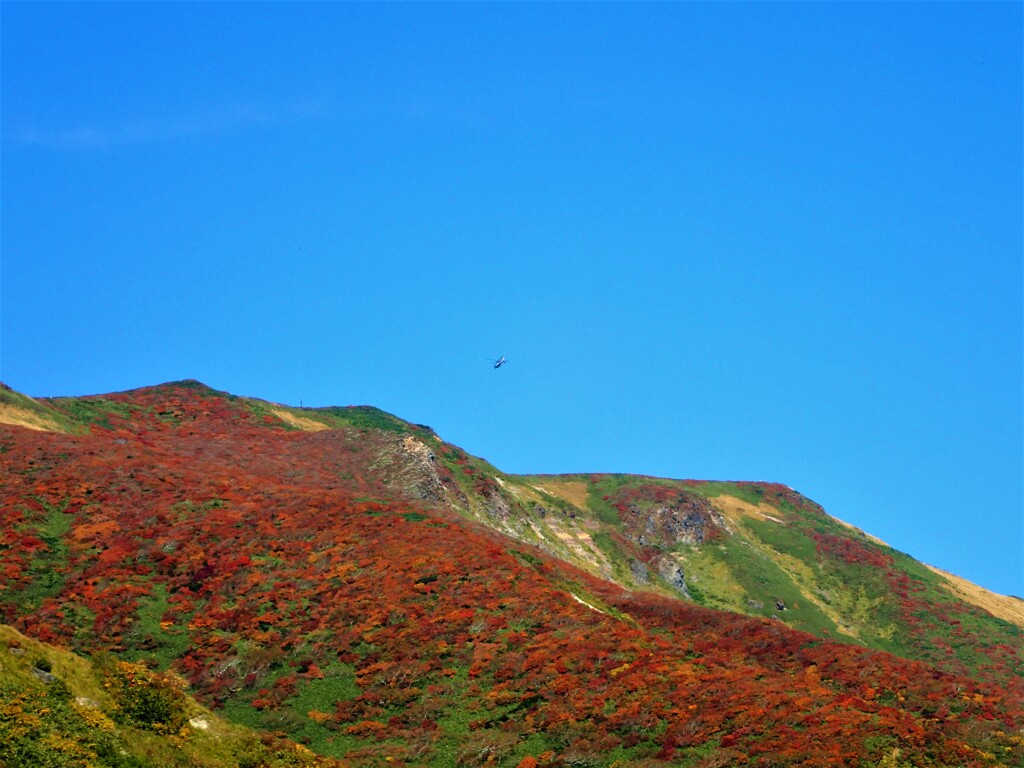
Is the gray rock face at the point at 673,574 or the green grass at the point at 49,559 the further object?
the gray rock face at the point at 673,574

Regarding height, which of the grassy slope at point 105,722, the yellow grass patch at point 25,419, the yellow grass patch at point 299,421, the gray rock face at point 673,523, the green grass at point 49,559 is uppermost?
the gray rock face at point 673,523

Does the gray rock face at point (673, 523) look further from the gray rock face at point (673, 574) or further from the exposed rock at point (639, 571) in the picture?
the exposed rock at point (639, 571)

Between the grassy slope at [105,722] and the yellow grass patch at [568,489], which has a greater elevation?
the yellow grass patch at [568,489]

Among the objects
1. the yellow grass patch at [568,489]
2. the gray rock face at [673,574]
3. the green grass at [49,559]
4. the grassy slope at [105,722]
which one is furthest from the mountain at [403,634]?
the yellow grass patch at [568,489]

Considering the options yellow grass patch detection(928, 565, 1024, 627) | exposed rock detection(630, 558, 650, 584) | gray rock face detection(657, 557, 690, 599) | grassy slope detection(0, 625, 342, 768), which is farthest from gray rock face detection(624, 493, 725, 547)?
grassy slope detection(0, 625, 342, 768)

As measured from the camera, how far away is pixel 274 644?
56.2 meters

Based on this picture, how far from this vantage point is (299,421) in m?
129

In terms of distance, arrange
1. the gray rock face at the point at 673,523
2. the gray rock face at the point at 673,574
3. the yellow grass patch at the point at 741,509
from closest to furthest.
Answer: the gray rock face at the point at 673,574
the gray rock face at the point at 673,523
the yellow grass patch at the point at 741,509

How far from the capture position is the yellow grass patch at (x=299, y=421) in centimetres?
12688

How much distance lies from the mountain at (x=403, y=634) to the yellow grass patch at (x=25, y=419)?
0.54 metres

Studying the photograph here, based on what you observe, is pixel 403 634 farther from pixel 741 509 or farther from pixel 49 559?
pixel 741 509

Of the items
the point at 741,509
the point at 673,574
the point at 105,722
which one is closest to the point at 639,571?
the point at 673,574

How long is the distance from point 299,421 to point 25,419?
37.6 metres

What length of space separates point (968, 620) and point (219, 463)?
83.5 m
